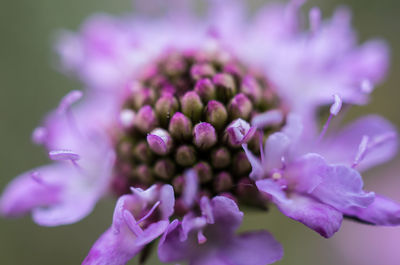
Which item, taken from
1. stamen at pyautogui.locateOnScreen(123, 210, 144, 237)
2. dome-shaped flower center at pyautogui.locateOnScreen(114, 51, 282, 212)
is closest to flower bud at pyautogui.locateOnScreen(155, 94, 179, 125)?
dome-shaped flower center at pyautogui.locateOnScreen(114, 51, 282, 212)

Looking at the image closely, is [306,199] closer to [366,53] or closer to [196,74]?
[196,74]

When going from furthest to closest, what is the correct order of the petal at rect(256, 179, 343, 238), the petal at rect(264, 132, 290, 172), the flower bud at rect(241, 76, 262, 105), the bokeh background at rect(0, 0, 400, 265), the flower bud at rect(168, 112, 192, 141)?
the bokeh background at rect(0, 0, 400, 265) → the flower bud at rect(241, 76, 262, 105) → the flower bud at rect(168, 112, 192, 141) → the petal at rect(264, 132, 290, 172) → the petal at rect(256, 179, 343, 238)

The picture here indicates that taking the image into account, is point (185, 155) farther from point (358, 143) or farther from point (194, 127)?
point (358, 143)

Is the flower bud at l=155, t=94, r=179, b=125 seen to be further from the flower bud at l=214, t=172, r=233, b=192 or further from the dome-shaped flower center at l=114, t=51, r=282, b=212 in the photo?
the flower bud at l=214, t=172, r=233, b=192

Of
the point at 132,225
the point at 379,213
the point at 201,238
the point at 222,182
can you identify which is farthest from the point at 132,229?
the point at 379,213

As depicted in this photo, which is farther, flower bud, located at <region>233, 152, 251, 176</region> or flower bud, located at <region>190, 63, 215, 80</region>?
flower bud, located at <region>190, 63, 215, 80</region>

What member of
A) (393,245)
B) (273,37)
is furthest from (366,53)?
(393,245)

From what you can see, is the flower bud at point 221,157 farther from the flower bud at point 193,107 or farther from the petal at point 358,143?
the petal at point 358,143
